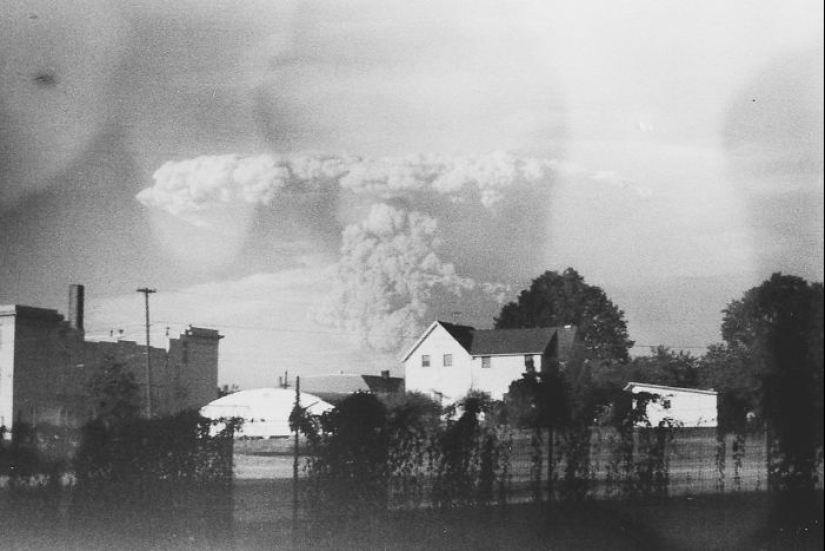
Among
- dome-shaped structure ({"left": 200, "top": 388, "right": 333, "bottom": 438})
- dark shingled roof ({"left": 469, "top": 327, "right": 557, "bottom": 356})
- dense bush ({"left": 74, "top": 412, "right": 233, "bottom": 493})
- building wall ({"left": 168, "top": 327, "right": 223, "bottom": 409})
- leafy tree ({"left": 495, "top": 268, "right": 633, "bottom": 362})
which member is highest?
leafy tree ({"left": 495, "top": 268, "right": 633, "bottom": 362})

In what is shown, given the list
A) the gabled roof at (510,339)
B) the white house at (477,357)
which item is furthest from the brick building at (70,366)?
the gabled roof at (510,339)

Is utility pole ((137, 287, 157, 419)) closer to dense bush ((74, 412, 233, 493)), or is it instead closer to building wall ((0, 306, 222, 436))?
building wall ((0, 306, 222, 436))

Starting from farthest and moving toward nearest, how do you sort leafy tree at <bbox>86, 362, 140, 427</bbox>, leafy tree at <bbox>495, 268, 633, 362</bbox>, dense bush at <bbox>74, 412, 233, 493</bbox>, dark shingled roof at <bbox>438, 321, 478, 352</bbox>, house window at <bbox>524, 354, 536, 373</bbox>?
leafy tree at <bbox>86, 362, 140, 427</bbox>, dense bush at <bbox>74, 412, 233, 493</bbox>, dark shingled roof at <bbox>438, 321, 478, 352</bbox>, house window at <bbox>524, 354, 536, 373</bbox>, leafy tree at <bbox>495, 268, 633, 362</bbox>

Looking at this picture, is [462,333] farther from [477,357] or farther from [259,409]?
[259,409]

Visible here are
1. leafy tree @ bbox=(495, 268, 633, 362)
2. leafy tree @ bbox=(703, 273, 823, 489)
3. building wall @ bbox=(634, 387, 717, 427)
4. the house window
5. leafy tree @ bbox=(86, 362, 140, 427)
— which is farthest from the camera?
leafy tree @ bbox=(86, 362, 140, 427)

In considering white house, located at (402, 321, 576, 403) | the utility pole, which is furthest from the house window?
the utility pole

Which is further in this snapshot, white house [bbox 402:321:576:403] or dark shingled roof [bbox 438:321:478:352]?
dark shingled roof [bbox 438:321:478:352]

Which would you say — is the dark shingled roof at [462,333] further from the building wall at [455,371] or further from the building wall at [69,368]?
the building wall at [69,368]
